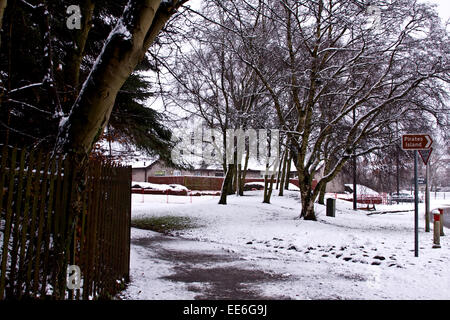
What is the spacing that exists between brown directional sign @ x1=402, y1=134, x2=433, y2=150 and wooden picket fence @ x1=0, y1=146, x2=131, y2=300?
296 inches

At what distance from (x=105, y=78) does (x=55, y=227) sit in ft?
5.93

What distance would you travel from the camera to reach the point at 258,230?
43.4 feet

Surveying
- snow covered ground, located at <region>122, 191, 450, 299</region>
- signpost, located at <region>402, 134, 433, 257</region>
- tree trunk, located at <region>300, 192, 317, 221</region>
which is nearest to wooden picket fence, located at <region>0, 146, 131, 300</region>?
snow covered ground, located at <region>122, 191, 450, 299</region>

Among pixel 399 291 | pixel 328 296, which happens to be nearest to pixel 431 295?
pixel 399 291

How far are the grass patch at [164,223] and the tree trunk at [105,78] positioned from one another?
33.8ft

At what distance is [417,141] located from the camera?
30.4 feet

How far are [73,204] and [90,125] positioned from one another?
1.00m

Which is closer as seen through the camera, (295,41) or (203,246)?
(203,246)

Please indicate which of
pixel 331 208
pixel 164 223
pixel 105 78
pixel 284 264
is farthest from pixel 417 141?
pixel 164 223

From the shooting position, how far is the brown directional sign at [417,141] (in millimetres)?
9135

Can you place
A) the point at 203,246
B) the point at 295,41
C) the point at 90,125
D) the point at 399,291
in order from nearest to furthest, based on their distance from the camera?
1. the point at 90,125
2. the point at 399,291
3. the point at 203,246
4. the point at 295,41

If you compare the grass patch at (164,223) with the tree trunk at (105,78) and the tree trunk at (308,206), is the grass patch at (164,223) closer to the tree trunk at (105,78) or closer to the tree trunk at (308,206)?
the tree trunk at (308,206)
